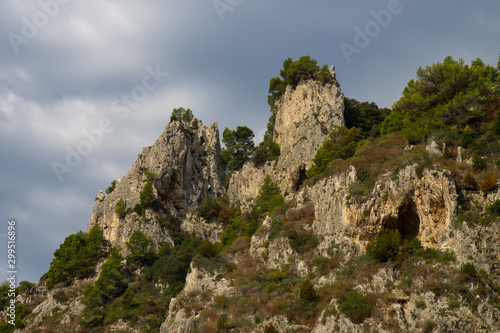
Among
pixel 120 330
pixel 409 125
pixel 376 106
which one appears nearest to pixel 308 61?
pixel 376 106

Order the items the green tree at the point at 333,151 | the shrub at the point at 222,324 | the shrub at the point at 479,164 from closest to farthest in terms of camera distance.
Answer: the shrub at the point at 479,164 < the shrub at the point at 222,324 < the green tree at the point at 333,151

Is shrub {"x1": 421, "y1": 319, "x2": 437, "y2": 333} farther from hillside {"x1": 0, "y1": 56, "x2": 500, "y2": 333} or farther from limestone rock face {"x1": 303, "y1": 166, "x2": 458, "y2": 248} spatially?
limestone rock face {"x1": 303, "y1": 166, "x2": 458, "y2": 248}

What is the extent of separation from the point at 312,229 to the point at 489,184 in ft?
55.6

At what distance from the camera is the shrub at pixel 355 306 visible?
24984 mm

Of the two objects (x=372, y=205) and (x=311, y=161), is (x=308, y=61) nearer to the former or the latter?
(x=311, y=161)

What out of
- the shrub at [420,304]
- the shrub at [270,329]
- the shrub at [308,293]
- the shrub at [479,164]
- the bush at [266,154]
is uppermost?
the bush at [266,154]

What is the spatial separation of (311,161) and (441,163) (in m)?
26.0

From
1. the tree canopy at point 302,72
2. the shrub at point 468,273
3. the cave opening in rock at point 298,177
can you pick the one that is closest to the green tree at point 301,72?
the tree canopy at point 302,72

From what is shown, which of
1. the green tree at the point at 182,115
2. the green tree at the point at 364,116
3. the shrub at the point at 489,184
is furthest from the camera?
the green tree at the point at 182,115

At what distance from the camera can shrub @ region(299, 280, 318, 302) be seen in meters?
29.2

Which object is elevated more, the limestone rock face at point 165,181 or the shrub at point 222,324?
the limestone rock face at point 165,181

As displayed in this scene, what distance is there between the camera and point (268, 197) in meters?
57.5

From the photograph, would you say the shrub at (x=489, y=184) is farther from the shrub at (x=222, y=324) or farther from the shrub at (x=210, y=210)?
the shrub at (x=210, y=210)

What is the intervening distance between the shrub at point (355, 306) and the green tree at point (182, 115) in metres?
56.4
